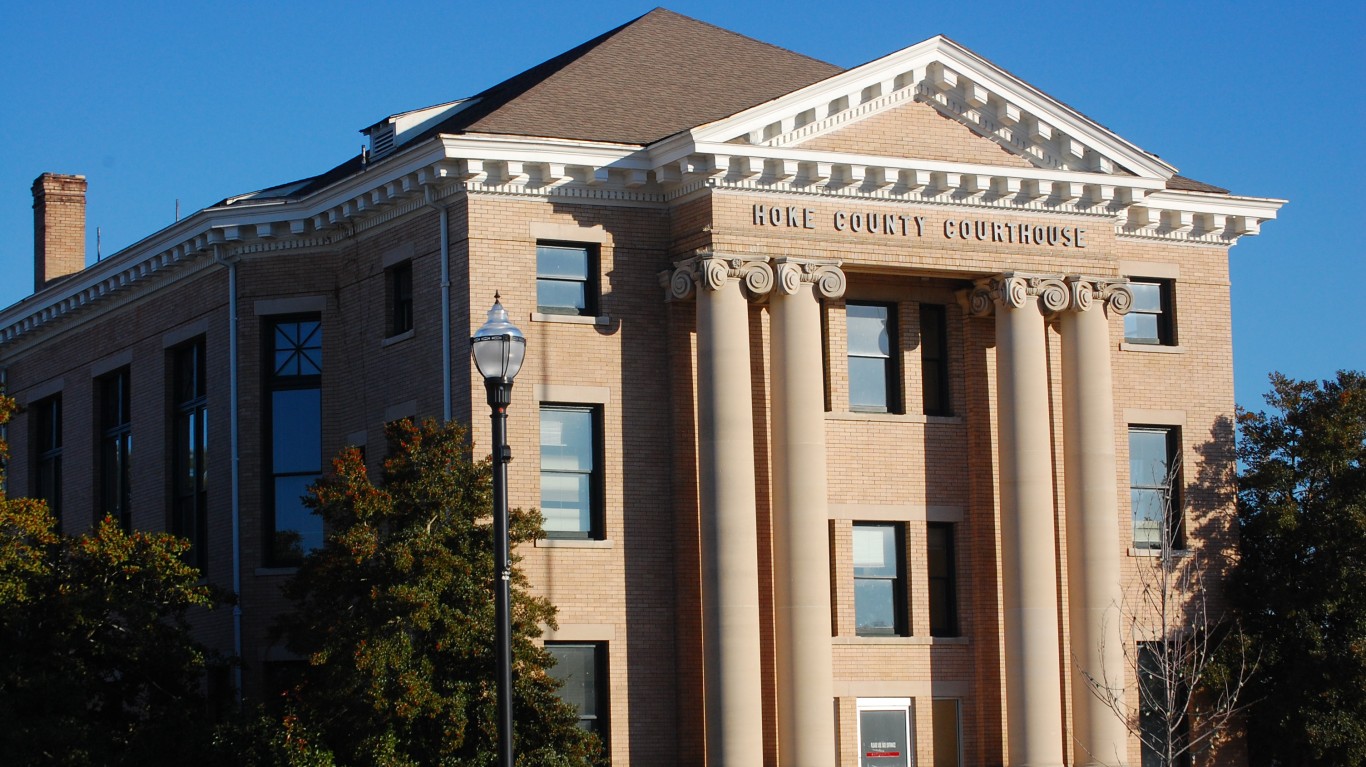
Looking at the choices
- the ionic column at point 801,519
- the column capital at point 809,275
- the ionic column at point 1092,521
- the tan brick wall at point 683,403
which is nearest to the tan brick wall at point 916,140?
the tan brick wall at point 683,403

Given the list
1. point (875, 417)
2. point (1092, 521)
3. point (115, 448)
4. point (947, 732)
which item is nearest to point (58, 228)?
point (115, 448)

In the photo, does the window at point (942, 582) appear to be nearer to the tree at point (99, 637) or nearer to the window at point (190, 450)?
the tree at point (99, 637)

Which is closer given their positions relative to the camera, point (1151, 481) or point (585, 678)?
point (585, 678)

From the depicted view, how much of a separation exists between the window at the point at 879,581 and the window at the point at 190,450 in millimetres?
12220

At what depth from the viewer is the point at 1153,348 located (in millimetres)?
38906

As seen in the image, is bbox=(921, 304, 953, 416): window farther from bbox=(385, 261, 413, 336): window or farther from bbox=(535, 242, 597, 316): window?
bbox=(385, 261, 413, 336): window

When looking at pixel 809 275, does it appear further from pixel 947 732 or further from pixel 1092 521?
pixel 947 732

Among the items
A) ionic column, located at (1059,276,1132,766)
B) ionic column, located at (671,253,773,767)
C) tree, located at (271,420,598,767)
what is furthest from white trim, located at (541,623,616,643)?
ionic column, located at (1059,276,1132,766)

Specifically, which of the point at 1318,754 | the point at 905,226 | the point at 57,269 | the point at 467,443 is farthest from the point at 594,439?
the point at 57,269

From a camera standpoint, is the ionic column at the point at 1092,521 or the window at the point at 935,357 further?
the window at the point at 935,357

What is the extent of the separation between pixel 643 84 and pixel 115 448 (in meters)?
13.9

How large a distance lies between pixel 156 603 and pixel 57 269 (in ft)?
60.2

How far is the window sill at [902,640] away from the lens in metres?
35.3

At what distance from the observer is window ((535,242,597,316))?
34562mm
